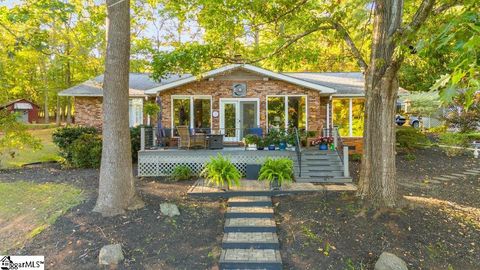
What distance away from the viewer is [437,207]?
267 inches

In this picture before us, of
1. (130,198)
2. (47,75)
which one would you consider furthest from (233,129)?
(47,75)

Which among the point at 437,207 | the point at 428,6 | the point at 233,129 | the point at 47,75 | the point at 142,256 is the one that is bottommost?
the point at 142,256

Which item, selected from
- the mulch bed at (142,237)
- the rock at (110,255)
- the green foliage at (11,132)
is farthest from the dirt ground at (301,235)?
the green foliage at (11,132)

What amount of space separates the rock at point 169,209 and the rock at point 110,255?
61.2 inches

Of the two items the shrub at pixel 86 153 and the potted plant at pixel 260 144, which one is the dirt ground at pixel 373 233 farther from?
the shrub at pixel 86 153

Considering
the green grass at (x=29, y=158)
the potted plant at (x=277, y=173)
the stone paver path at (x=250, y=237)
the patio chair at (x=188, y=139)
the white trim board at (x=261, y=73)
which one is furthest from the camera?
the white trim board at (x=261, y=73)

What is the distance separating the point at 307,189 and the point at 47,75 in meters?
32.5

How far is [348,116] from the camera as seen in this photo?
49.7ft

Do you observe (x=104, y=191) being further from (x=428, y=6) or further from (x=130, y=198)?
(x=428, y=6)

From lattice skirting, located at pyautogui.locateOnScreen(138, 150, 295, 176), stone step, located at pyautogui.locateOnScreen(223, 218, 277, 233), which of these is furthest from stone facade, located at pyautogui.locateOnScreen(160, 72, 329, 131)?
stone step, located at pyautogui.locateOnScreen(223, 218, 277, 233)

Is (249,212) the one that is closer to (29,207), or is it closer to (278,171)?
(278,171)

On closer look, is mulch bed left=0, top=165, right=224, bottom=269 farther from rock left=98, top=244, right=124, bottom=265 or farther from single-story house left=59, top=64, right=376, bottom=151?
single-story house left=59, top=64, right=376, bottom=151

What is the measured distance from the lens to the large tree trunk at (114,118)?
6.52 meters

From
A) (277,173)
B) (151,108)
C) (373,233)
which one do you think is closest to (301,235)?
(373,233)
